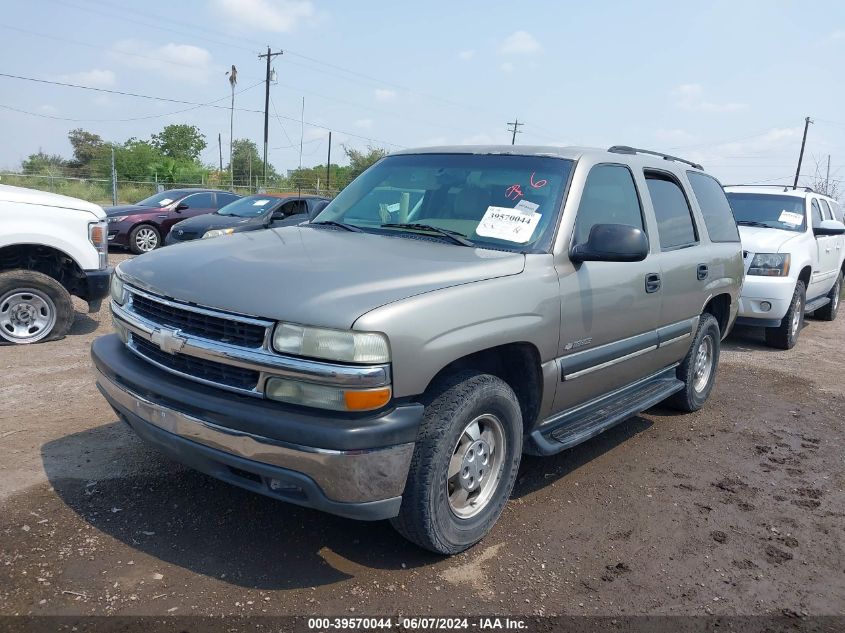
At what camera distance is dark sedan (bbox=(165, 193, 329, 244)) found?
12.3 metres

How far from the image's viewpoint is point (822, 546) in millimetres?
3588

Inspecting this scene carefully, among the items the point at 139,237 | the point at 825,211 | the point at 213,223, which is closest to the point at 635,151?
the point at 825,211

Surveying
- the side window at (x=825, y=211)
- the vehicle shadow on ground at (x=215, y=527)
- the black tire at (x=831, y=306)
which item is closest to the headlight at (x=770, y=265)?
the side window at (x=825, y=211)

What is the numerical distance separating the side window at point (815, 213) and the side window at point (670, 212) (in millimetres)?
5011

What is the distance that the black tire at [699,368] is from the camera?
5.34 meters

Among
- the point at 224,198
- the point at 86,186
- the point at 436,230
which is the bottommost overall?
the point at 86,186

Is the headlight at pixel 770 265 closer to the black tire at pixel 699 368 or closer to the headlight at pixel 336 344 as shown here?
the black tire at pixel 699 368

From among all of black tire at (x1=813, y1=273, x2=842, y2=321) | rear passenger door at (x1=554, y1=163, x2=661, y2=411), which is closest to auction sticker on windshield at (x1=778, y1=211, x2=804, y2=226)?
black tire at (x1=813, y1=273, x2=842, y2=321)

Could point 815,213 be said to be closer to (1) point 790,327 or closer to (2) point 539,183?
(1) point 790,327

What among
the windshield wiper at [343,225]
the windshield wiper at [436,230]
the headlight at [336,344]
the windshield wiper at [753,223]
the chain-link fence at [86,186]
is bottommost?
the chain-link fence at [86,186]

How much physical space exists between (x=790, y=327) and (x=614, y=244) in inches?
230

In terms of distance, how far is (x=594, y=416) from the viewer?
4.07m

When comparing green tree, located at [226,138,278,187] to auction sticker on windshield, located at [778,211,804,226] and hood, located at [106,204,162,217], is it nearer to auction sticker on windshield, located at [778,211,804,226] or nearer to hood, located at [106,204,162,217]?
hood, located at [106,204,162,217]

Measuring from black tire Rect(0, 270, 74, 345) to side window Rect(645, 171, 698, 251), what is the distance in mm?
5311
